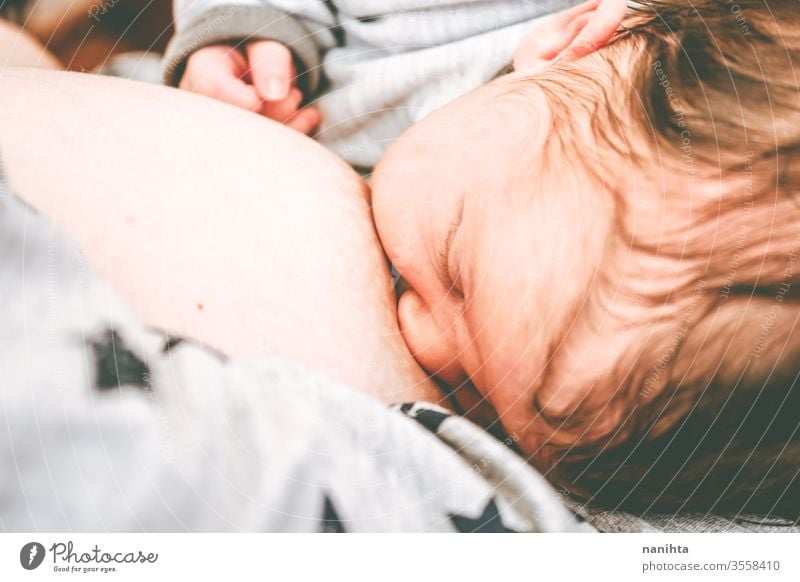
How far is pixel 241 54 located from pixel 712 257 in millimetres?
315

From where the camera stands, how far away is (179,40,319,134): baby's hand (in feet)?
1.36

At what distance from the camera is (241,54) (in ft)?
1.41

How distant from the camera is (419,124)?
382 millimetres

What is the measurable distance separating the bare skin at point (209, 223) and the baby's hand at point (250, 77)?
2.0 inches

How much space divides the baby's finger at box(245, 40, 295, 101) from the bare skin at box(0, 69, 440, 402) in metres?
0.06

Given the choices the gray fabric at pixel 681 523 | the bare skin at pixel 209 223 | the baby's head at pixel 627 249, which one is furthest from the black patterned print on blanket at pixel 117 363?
the gray fabric at pixel 681 523

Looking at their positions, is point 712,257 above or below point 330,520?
above

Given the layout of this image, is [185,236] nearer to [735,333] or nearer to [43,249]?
[43,249]

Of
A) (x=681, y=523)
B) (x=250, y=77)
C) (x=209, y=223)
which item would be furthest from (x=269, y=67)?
(x=681, y=523)

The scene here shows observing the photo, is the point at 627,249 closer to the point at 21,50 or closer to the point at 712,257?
the point at 712,257

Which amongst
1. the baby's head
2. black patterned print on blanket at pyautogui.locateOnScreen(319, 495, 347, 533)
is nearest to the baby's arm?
the baby's head
